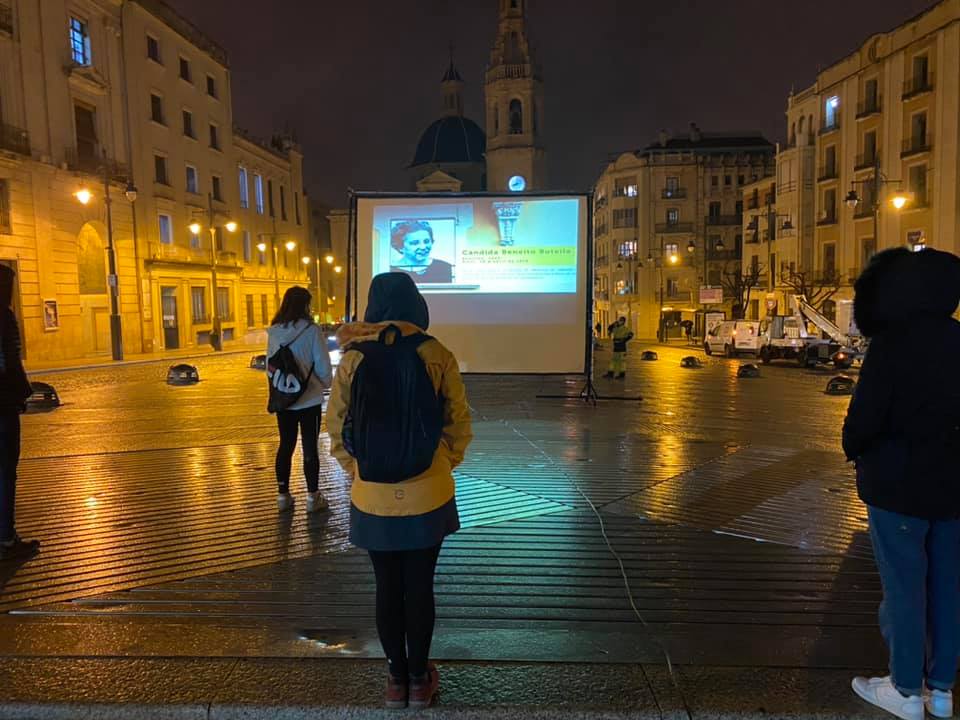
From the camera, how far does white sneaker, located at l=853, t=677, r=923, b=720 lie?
2.88 metres

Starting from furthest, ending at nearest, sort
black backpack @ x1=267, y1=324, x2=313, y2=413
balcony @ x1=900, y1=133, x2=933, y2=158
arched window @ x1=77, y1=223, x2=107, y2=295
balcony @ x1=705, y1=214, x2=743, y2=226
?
1. balcony @ x1=705, y1=214, x2=743, y2=226
2. balcony @ x1=900, y1=133, x2=933, y2=158
3. arched window @ x1=77, y1=223, x2=107, y2=295
4. black backpack @ x1=267, y1=324, x2=313, y2=413

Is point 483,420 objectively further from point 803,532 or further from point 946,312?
point 946,312

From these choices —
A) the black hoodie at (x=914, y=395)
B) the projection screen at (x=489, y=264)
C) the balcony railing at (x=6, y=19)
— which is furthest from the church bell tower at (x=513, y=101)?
the black hoodie at (x=914, y=395)

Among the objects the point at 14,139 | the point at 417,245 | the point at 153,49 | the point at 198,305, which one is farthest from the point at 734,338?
the point at 153,49

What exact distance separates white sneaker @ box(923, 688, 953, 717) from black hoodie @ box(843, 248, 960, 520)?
2.54 feet

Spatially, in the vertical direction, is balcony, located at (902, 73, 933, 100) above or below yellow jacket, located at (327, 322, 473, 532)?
above

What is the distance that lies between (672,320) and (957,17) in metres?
34.3

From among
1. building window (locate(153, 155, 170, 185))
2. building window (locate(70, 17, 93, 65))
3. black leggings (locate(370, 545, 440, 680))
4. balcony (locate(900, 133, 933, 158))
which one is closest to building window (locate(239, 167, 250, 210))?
building window (locate(153, 155, 170, 185))

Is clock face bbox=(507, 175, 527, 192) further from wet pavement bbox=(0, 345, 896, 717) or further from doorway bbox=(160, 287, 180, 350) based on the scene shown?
wet pavement bbox=(0, 345, 896, 717)

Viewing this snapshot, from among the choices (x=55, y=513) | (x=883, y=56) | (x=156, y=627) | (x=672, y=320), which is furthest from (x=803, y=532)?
(x=672, y=320)

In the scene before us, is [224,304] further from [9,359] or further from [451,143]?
[451,143]

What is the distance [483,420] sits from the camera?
11.5m

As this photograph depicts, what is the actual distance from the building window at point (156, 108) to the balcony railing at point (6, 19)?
32.6 feet

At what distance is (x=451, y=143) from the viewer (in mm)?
95625
